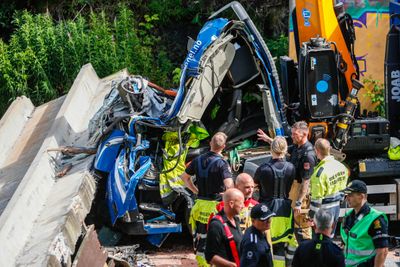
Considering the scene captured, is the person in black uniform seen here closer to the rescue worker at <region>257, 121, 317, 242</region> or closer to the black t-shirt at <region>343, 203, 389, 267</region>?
the black t-shirt at <region>343, 203, 389, 267</region>

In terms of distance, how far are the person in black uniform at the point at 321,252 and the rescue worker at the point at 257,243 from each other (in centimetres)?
34

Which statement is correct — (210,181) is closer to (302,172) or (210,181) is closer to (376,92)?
(302,172)

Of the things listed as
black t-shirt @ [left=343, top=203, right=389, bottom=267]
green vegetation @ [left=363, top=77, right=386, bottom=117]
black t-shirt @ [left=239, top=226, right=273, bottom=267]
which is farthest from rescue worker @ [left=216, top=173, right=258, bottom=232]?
green vegetation @ [left=363, top=77, right=386, bottom=117]

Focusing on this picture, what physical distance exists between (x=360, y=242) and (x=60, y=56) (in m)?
9.64

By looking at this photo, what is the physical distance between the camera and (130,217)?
10.8 metres

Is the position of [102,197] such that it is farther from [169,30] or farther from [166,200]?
[169,30]

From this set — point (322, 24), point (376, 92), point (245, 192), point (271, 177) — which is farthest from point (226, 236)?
point (376, 92)

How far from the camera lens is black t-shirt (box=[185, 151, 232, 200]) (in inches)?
361

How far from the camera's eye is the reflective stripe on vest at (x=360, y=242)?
7.32 metres

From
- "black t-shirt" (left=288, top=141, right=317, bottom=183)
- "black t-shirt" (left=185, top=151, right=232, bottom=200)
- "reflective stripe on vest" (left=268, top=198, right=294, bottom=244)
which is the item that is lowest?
"reflective stripe on vest" (left=268, top=198, right=294, bottom=244)

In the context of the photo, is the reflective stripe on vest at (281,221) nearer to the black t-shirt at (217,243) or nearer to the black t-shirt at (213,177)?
the black t-shirt at (213,177)

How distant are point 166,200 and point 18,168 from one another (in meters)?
2.31

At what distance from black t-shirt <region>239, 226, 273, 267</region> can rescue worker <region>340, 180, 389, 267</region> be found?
2.91 feet

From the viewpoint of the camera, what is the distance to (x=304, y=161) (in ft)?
31.3
